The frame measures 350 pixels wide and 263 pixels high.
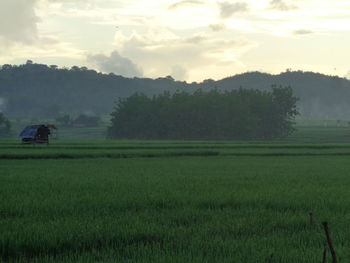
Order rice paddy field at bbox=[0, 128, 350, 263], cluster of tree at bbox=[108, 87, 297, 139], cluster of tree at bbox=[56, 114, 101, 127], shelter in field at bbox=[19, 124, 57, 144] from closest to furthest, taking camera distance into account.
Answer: rice paddy field at bbox=[0, 128, 350, 263]
shelter in field at bbox=[19, 124, 57, 144]
cluster of tree at bbox=[108, 87, 297, 139]
cluster of tree at bbox=[56, 114, 101, 127]

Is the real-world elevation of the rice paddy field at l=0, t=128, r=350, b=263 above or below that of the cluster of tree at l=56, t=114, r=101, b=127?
below

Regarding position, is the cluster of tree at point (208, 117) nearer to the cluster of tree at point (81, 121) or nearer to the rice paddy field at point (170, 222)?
the cluster of tree at point (81, 121)

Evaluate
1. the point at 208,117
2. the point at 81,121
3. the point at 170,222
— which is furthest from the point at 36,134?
the point at 81,121

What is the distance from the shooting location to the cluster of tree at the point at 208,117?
85562 mm

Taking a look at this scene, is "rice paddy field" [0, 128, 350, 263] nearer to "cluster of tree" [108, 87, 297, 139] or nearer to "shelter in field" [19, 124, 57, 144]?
"shelter in field" [19, 124, 57, 144]

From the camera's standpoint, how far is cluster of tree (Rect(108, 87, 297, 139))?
85.6 meters

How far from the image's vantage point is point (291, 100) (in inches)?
3676

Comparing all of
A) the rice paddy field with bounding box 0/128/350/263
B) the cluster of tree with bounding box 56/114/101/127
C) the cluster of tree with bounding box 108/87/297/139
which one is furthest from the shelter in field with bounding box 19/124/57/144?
the cluster of tree with bounding box 56/114/101/127

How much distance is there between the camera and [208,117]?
86.1 m

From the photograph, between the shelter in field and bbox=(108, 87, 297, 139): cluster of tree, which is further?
bbox=(108, 87, 297, 139): cluster of tree

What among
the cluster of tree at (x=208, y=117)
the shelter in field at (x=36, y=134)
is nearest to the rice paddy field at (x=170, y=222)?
the shelter in field at (x=36, y=134)

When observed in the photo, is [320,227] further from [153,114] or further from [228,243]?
[153,114]

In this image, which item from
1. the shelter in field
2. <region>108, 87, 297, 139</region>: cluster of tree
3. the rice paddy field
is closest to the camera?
the rice paddy field

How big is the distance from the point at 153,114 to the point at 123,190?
78352 millimetres
